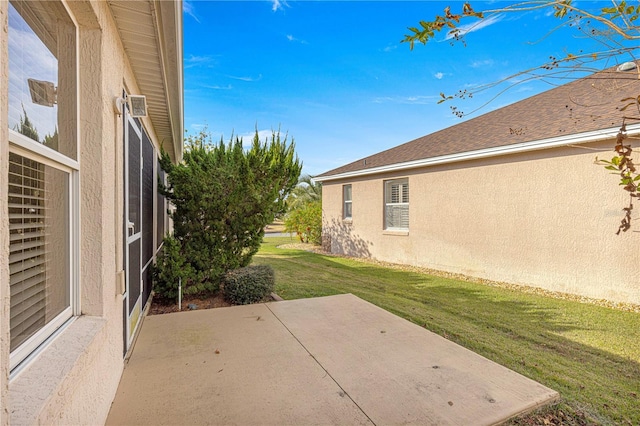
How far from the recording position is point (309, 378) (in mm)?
3100

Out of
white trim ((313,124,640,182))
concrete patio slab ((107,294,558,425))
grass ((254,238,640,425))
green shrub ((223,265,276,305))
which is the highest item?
white trim ((313,124,640,182))

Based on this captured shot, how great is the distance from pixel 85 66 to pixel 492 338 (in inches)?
217

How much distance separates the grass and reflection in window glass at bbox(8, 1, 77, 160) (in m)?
4.15

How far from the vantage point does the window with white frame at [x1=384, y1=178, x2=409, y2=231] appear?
1146 cm

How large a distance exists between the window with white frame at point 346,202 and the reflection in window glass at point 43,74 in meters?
12.3

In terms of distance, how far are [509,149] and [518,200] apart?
129 centimetres

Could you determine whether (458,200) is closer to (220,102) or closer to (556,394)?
(556,394)

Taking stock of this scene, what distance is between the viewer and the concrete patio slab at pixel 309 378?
8.39 feet

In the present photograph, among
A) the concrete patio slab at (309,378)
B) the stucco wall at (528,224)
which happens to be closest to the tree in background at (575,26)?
the concrete patio slab at (309,378)

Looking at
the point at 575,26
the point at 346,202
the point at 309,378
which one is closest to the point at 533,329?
the point at 309,378

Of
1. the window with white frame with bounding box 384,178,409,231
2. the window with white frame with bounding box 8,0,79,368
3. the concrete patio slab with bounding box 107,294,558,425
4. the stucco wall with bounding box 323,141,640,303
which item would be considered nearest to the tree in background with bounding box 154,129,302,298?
the concrete patio slab with bounding box 107,294,558,425

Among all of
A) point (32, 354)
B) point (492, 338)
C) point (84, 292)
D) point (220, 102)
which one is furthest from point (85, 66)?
point (220, 102)

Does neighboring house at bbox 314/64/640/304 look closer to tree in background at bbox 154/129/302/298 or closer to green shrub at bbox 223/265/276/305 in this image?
tree in background at bbox 154/129/302/298

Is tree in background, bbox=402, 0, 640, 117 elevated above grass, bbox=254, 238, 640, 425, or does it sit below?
above
